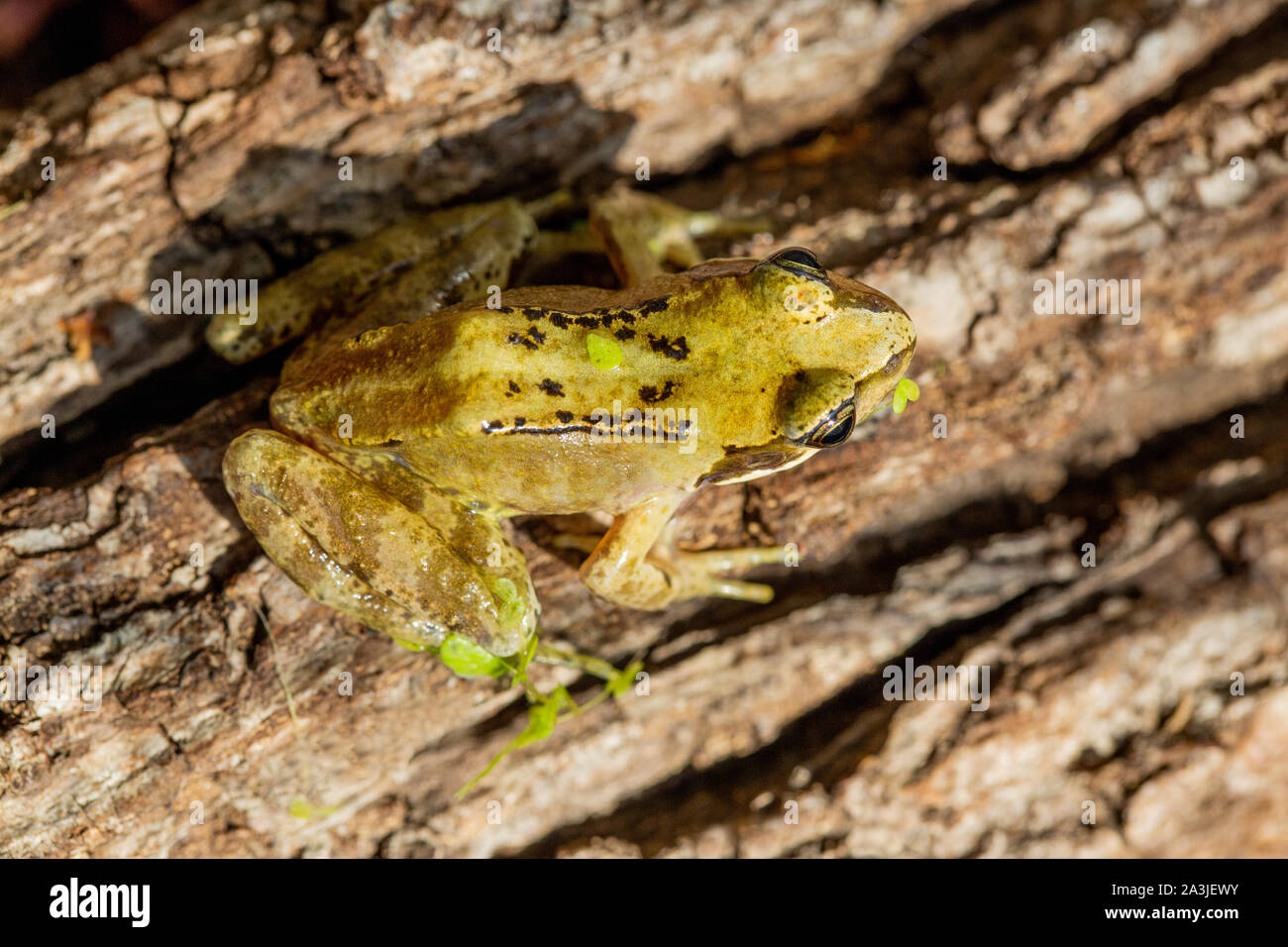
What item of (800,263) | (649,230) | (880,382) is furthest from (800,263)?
(649,230)

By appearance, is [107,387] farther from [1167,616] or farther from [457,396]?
[1167,616]

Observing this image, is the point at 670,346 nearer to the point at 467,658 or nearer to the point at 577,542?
the point at 577,542

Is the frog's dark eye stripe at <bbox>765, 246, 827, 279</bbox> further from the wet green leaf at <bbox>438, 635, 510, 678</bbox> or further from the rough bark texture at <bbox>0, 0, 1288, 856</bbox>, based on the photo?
the wet green leaf at <bbox>438, 635, 510, 678</bbox>

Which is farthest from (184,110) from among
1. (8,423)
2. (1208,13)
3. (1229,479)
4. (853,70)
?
(1229,479)

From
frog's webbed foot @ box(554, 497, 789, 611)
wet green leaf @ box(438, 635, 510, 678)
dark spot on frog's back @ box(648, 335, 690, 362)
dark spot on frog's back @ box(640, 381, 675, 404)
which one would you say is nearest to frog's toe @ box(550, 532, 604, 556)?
frog's webbed foot @ box(554, 497, 789, 611)

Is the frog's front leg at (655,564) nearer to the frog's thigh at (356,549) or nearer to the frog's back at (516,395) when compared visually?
the frog's back at (516,395)

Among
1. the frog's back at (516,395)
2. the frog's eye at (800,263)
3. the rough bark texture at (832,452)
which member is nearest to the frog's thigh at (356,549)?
the frog's back at (516,395)

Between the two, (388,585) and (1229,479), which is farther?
(1229,479)
